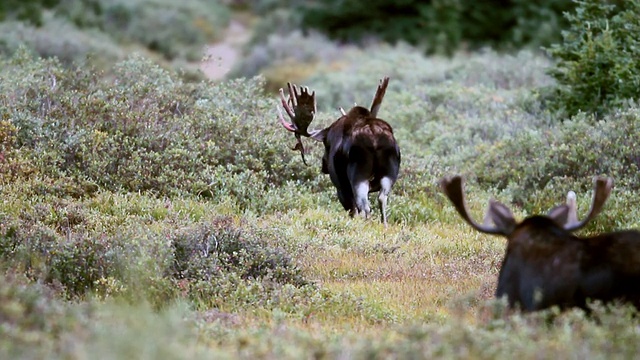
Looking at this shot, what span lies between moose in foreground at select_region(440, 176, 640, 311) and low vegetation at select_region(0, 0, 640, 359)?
0.59 feet

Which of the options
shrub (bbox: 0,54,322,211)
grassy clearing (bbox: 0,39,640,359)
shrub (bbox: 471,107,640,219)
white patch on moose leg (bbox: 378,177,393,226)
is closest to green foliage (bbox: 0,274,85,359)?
grassy clearing (bbox: 0,39,640,359)

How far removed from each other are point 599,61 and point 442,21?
67.8 feet

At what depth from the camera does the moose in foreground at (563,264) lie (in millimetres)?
6805

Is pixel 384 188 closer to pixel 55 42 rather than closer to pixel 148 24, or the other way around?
pixel 55 42

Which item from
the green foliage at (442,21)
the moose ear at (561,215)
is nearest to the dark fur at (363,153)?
the moose ear at (561,215)

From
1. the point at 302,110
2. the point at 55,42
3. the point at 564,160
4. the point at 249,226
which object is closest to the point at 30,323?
the point at 249,226

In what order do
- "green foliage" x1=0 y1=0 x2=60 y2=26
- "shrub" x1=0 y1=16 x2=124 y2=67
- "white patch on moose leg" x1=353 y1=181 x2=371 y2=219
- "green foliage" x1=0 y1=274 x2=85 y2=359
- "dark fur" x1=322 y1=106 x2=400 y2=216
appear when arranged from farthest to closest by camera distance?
"green foliage" x1=0 y1=0 x2=60 y2=26, "shrub" x1=0 y1=16 x2=124 y2=67, "white patch on moose leg" x1=353 y1=181 x2=371 y2=219, "dark fur" x1=322 y1=106 x2=400 y2=216, "green foliage" x1=0 y1=274 x2=85 y2=359

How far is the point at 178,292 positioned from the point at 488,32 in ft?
104

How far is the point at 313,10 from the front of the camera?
42094 mm

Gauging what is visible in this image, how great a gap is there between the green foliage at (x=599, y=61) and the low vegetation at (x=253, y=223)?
1.28 ft

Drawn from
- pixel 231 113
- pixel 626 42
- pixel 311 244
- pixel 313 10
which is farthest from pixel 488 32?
pixel 311 244

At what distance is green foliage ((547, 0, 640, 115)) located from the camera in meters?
17.6

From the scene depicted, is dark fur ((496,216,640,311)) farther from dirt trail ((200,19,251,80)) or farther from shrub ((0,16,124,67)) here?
dirt trail ((200,19,251,80))

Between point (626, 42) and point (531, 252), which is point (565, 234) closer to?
point (531, 252)
